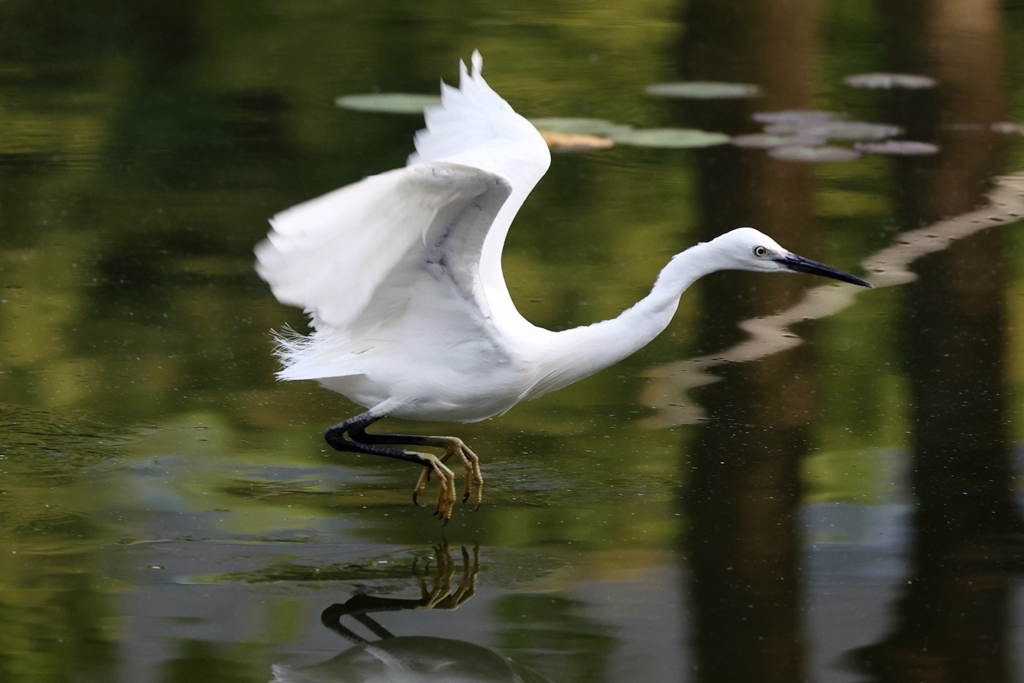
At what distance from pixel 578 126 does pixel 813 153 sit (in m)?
1.52

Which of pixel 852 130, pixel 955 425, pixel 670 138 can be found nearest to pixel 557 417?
pixel 955 425

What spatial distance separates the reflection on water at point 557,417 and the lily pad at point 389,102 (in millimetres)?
170

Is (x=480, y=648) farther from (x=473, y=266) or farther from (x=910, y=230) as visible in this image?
(x=910, y=230)

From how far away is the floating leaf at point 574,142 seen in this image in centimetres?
946

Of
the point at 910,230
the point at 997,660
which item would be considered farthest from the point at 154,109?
the point at 997,660

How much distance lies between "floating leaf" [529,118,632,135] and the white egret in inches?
179

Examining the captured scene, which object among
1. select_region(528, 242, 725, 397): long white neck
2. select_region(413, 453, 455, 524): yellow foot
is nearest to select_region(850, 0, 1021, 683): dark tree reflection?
select_region(528, 242, 725, 397): long white neck

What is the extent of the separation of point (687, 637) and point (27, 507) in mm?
2153

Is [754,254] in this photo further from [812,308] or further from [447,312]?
[812,308]

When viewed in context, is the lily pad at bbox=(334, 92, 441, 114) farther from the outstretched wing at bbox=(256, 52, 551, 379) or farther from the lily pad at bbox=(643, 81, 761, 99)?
the outstretched wing at bbox=(256, 52, 551, 379)

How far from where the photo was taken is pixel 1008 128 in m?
10.3

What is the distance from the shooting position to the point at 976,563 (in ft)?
15.1

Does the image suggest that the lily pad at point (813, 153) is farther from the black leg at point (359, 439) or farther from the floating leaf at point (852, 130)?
the black leg at point (359, 439)

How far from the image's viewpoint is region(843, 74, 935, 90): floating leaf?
1114 centimetres
